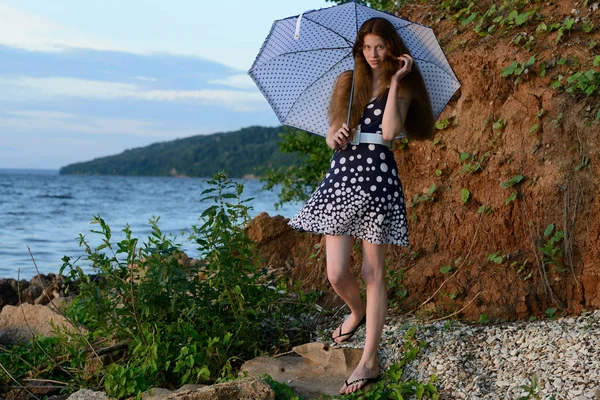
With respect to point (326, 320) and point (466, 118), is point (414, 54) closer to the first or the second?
point (466, 118)

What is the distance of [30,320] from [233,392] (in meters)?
3.41

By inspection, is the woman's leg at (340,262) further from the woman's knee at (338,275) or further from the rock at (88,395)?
A: the rock at (88,395)

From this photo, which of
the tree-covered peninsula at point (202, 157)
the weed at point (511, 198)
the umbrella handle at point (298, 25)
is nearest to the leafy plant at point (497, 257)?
the weed at point (511, 198)

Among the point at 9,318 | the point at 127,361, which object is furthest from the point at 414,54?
the point at 9,318

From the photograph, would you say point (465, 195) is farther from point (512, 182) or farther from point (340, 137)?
point (340, 137)

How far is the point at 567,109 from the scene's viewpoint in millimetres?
5926

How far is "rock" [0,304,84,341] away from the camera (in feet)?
21.3

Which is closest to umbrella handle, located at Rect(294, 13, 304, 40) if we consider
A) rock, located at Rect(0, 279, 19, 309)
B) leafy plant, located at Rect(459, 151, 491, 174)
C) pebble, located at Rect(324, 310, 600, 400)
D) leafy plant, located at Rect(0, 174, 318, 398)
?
leafy plant, located at Rect(0, 174, 318, 398)

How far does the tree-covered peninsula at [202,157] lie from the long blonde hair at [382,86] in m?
26.5

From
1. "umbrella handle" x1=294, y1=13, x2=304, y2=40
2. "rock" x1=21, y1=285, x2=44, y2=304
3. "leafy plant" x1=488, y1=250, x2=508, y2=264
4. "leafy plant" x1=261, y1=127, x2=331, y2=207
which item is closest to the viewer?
"umbrella handle" x1=294, y1=13, x2=304, y2=40

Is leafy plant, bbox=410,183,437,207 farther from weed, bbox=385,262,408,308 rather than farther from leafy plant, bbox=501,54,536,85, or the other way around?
leafy plant, bbox=501,54,536,85

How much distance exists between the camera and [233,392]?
13.3 feet

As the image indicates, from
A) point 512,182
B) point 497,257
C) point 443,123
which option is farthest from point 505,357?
point 443,123

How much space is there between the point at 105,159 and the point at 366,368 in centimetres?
8027
